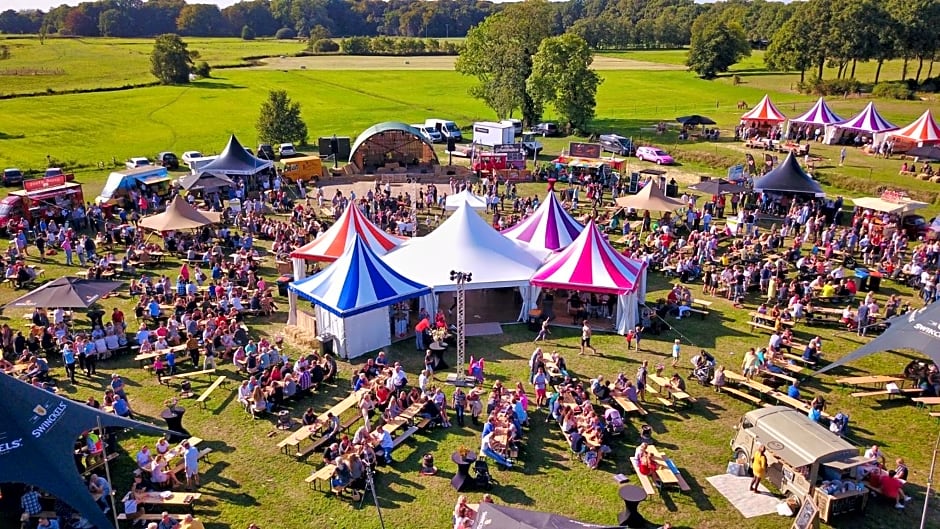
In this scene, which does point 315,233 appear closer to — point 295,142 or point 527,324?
point 527,324

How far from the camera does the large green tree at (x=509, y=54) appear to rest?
50438 mm

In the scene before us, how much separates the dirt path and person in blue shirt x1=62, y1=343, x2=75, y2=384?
255 ft

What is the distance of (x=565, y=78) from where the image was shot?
157 feet

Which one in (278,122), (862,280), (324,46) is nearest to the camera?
(862,280)

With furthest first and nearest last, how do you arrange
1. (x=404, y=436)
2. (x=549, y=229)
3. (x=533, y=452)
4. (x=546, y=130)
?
(x=546, y=130) → (x=549, y=229) → (x=404, y=436) → (x=533, y=452)

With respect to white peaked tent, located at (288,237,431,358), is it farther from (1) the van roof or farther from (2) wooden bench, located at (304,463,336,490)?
(1) the van roof

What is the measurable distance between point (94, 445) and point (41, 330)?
21.0 ft

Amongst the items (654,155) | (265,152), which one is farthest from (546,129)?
(265,152)

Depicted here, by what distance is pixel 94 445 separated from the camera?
13164mm

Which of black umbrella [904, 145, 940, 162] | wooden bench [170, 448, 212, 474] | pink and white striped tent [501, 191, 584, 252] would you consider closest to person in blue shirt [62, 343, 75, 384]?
wooden bench [170, 448, 212, 474]

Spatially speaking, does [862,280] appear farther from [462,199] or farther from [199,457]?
[199,457]

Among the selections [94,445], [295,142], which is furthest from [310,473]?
[295,142]

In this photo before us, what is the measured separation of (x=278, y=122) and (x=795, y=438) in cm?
3853

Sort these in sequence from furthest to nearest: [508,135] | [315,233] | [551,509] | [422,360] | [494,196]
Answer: [508,135]
[494,196]
[315,233]
[422,360]
[551,509]
